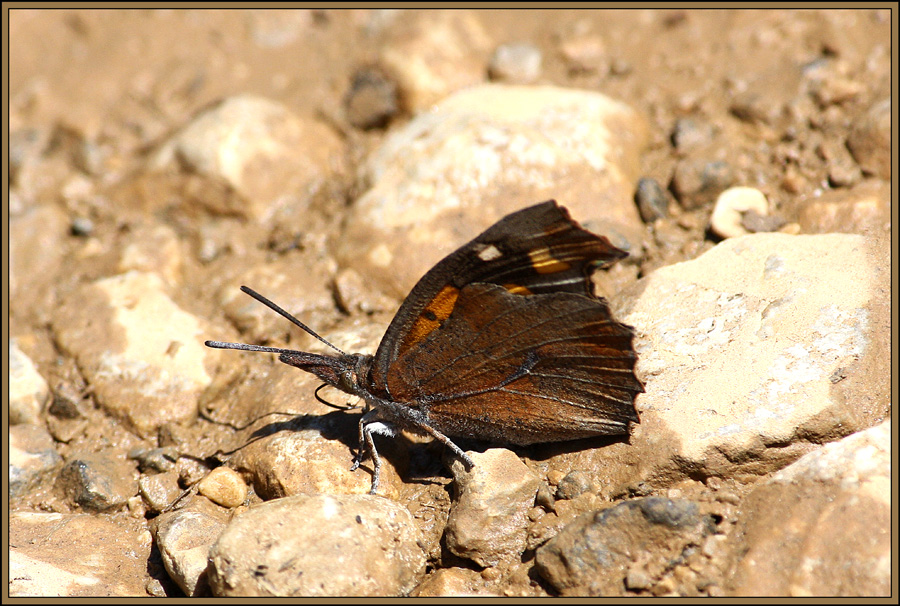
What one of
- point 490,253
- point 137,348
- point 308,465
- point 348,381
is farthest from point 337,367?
point 137,348

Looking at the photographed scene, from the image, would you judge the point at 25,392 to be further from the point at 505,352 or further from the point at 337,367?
the point at 505,352

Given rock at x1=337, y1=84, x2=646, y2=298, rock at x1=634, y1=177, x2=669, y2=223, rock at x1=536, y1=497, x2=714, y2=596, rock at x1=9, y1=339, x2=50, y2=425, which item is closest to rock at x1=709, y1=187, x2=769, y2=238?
rock at x1=634, y1=177, x2=669, y2=223

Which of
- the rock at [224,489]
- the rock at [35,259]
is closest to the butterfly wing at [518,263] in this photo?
the rock at [224,489]

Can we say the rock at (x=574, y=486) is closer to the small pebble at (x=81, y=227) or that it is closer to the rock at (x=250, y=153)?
the rock at (x=250, y=153)

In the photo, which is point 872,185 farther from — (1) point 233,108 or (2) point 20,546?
(2) point 20,546

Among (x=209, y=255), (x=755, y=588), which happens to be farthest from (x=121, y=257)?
(x=755, y=588)

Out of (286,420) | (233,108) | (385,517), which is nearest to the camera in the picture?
(385,517)

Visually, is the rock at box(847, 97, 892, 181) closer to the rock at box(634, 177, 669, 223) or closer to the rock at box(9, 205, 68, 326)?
the rock at box(634, 177, 669, 223)
